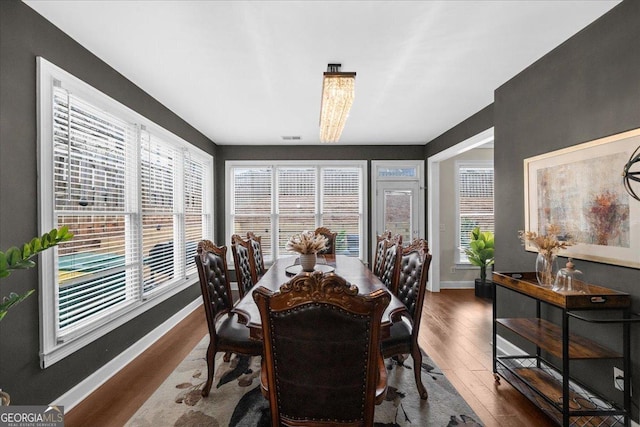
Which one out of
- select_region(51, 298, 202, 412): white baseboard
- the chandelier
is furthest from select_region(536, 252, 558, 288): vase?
select_region(51, 298, 202, 412): white baseboard

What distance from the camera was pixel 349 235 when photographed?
18.8 ft

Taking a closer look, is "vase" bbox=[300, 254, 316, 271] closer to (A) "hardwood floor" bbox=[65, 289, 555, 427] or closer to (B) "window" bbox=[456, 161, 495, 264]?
(A) "hardwood floor" bbox=[65, 289, 555, 427]

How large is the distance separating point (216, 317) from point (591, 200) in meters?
2.82

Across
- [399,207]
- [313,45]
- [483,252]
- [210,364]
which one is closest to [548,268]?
Answer: [313,45]

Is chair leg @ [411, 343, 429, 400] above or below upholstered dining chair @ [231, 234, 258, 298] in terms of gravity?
below

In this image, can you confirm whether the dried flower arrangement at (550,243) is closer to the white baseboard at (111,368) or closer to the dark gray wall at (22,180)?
the dark gray wall at (22,180)

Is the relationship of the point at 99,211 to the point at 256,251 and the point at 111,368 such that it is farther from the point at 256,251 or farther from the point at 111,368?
the point at 256,251

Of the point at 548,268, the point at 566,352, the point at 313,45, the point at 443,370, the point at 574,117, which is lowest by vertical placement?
the point at 443,370

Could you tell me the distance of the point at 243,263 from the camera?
10.8 feet

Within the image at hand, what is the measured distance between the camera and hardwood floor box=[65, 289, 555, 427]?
2.16 metres

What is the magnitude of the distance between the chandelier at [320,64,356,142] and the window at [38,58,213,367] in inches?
73.5

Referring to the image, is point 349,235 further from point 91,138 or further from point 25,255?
point 25,255

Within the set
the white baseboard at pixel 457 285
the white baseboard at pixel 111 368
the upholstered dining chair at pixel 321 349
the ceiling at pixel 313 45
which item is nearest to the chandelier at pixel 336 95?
the ceiling at pixel 313 45

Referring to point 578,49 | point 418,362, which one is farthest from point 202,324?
point 578,49
